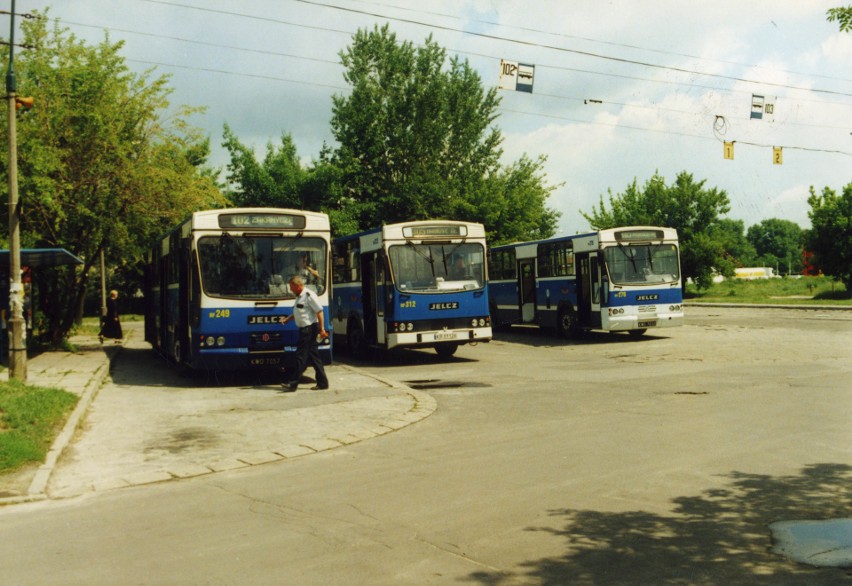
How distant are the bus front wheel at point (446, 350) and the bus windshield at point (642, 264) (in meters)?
5.20

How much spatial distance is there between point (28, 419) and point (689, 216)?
209 feet

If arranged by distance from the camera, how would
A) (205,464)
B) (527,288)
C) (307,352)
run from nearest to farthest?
(205,464), (307,352), (527,288)

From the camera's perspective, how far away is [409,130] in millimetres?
50656

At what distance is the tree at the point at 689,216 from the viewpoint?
6338 centimetres

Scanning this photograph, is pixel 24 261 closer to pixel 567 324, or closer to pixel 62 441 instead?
pixel 62 441

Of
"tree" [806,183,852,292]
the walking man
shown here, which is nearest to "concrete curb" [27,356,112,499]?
the walking man

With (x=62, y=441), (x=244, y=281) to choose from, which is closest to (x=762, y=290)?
(x=244, y=281)

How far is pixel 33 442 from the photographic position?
9.16m

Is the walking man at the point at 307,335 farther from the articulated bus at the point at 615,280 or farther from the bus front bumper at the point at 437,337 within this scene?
the articulated bus at the point at 615,280

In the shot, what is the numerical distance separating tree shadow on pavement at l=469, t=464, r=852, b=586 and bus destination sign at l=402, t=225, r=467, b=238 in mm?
12990

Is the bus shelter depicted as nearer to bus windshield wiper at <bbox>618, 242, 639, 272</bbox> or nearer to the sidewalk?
the sidewalk

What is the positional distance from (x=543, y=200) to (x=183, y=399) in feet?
133

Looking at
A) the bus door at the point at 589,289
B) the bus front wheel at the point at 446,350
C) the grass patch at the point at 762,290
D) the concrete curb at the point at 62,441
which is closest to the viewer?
the concrete curb at the point at 62,441

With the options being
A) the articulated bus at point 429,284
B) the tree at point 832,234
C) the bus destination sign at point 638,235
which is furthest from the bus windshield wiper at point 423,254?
the tree at point 832,234
